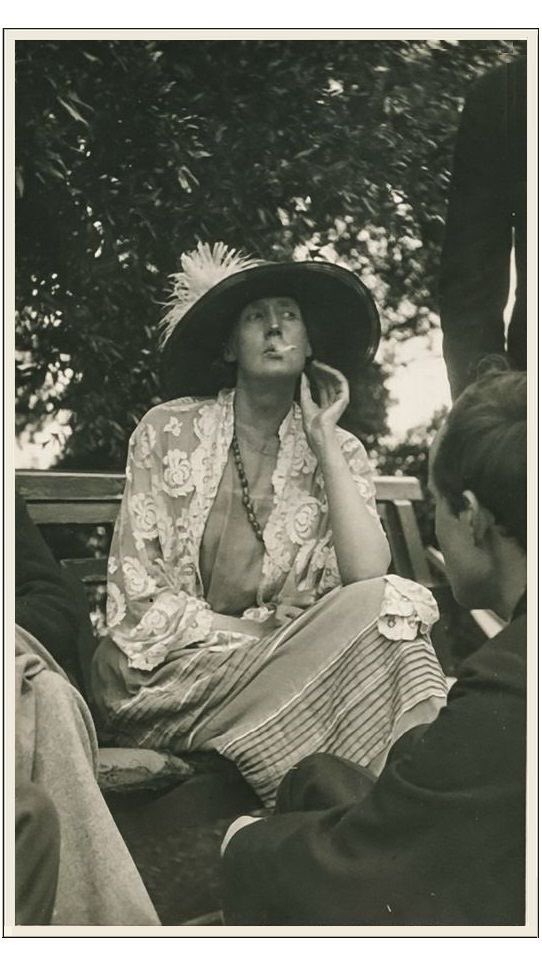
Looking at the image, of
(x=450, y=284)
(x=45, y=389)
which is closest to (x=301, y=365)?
(x=450, y=284)

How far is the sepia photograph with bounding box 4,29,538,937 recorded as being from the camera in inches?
169

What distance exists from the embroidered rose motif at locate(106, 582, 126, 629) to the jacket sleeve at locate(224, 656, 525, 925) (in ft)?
2.45

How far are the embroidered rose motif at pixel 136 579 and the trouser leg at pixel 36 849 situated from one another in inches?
25.6

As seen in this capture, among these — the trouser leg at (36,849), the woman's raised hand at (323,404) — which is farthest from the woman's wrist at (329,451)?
the trouser leg at (36,849)

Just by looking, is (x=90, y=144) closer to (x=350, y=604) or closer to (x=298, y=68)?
(x=298, y=68)

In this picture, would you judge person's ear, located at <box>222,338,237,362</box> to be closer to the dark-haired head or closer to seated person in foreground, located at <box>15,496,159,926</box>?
the dark-haired head

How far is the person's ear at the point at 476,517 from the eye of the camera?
4262 millimetres

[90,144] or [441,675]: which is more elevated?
[90,144]

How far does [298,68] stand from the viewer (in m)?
4.39

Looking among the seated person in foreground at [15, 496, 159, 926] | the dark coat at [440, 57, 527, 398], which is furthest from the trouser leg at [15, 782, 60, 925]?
the dark coat at [440, 57, 527, 398]

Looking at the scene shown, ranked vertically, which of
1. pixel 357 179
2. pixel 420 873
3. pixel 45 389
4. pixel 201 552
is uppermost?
pixel 357 179

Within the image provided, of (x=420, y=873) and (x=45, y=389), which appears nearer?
(x=420, y=873)

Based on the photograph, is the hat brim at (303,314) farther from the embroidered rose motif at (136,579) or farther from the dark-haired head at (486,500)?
the embroidered rose motif at (136,579)

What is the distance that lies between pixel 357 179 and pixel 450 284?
1.42ft
